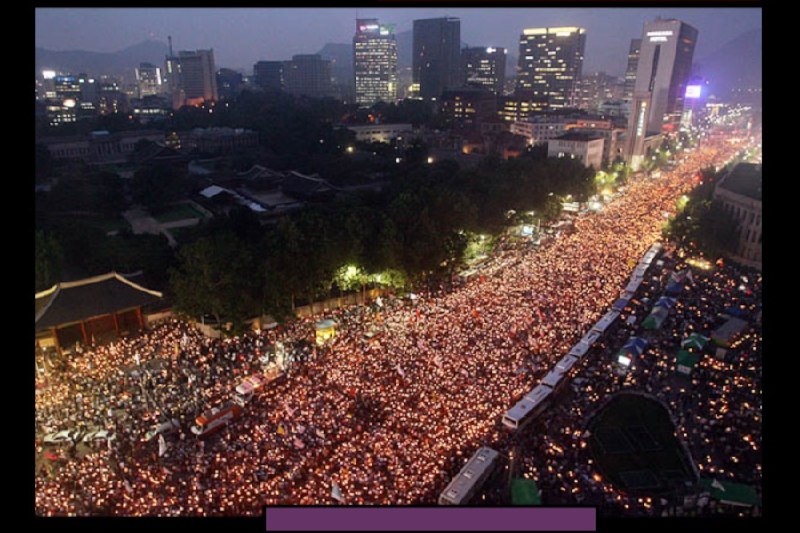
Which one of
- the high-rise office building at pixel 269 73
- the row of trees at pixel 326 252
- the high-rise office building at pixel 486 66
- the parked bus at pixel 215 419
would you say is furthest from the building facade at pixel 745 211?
the high-rise office building at pixel 269 73

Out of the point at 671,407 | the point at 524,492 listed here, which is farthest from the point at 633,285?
the point at 524,492

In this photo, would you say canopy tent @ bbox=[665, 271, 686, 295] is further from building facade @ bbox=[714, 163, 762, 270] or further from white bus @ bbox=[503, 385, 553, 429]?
white bus @ bbox=[503, 385, 553, 429]

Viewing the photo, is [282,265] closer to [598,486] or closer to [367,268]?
[367,268]

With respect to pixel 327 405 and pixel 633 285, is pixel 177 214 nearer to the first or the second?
pixel 327 405

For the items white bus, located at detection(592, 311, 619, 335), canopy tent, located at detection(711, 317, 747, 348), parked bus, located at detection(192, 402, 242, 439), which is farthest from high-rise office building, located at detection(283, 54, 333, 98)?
parked bus, located at detection(192, 402, 242, 439)

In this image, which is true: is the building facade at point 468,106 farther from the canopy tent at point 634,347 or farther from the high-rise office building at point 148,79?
the high-rise office building at point 148,79
